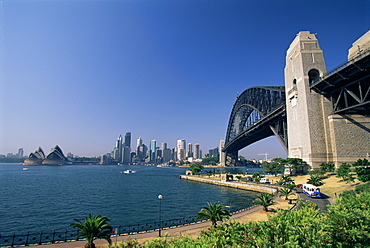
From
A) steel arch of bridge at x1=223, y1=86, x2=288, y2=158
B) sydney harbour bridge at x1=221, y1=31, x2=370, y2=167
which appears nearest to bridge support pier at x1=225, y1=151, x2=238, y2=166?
steel arch of bridge at x1=223, y1=86, x2=288, y2=158

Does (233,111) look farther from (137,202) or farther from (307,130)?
(137,202)

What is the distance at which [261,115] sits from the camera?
338 ft

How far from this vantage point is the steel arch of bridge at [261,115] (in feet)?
266

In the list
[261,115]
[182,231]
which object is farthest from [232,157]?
[182,231]

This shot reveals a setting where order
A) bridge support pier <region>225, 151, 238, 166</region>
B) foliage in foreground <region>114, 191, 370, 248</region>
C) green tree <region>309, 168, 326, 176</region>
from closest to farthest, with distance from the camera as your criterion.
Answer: foliage in foreground <region>114, 191, 370, 248</region> < green tree <region>309, 168, 326, 176</region> < bridge support pier <region>225, 151, 238, 166</region>

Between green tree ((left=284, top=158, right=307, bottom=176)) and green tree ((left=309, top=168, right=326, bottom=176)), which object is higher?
green tree ((left=284, top=158, right=307, bottom=176))

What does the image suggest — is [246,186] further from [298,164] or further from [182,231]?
[182,231]

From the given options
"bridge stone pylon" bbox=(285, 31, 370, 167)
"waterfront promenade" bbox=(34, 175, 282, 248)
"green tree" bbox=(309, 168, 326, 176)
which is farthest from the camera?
"bridge stone pylon" bbox=(285, 31, 370, 167)

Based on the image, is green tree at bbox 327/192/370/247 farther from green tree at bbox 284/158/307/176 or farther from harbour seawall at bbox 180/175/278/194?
green tree at bbox 284/158/307/176

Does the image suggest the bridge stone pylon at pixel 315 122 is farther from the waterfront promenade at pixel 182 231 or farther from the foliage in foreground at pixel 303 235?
the foliage in foreground at pixel 303 235

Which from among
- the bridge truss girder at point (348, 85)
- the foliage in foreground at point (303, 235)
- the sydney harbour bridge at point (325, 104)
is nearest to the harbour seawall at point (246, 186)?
the sydney harbour bridge at point (325, 104)

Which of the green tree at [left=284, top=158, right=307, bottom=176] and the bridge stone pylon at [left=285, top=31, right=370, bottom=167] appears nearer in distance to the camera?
the bridge stone pylon at [left=285, top=31, right=370, bottom=167]

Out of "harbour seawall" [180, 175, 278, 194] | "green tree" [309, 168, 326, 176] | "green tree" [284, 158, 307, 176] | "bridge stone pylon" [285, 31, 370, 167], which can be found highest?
"bridge stone pylon" [285, 31, 370, 167]

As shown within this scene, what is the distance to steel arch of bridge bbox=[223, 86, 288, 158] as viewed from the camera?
80950mm
